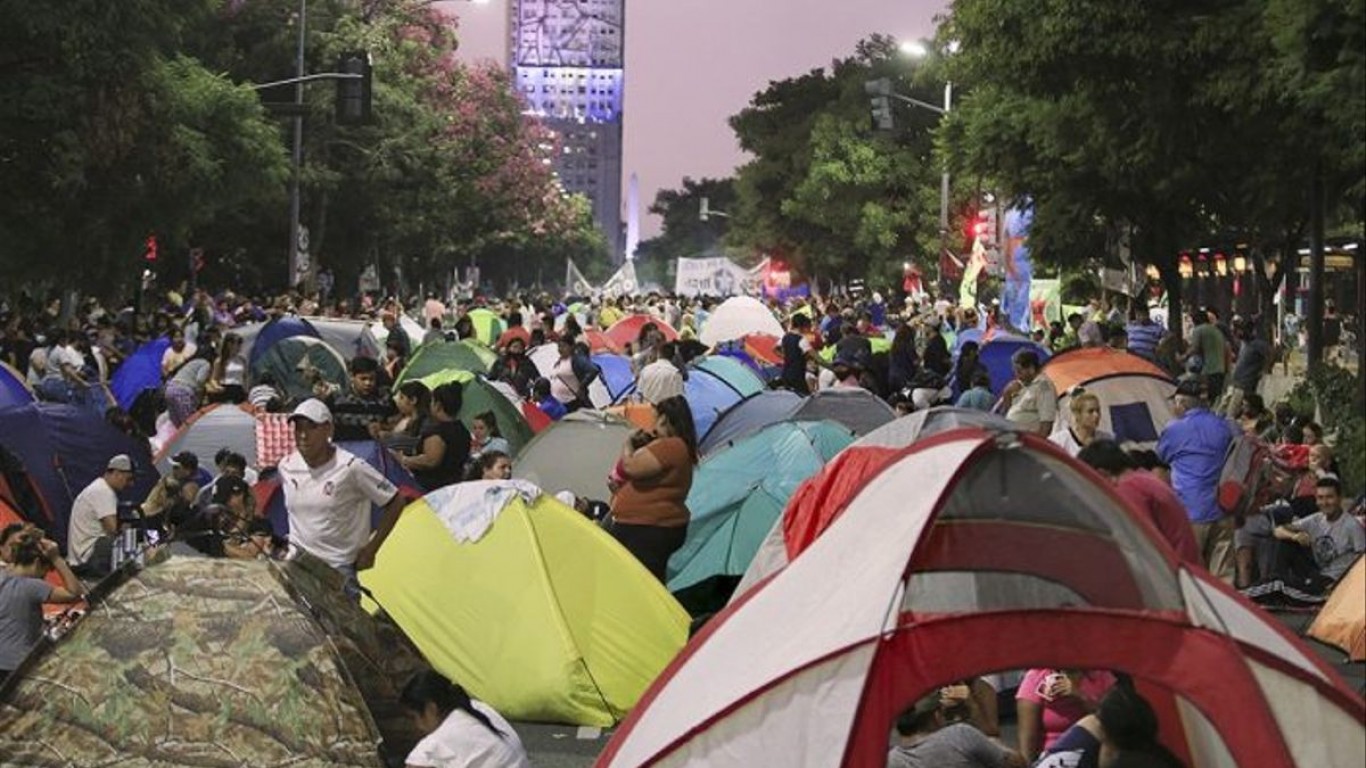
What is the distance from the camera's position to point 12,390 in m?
21.2

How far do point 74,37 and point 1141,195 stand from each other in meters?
13.0

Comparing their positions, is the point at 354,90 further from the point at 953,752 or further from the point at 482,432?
the point at 953,752

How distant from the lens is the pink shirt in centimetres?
1009

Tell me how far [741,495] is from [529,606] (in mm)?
3906

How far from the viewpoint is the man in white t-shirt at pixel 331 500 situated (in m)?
12.3

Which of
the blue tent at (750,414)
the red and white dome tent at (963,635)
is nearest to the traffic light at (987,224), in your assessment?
the blue tent at (750,414)

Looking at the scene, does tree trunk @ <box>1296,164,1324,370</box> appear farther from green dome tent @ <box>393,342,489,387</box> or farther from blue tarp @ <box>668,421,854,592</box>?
blue tarp @ <box>668,421,854,592</box>

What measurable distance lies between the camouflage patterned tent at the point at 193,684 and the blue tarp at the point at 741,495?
5.83m

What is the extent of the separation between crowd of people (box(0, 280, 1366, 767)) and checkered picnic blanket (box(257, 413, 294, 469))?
0.45 metres

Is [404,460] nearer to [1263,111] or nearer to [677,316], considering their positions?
[1263,111]

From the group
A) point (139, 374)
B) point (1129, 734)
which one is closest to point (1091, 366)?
point (139, 374)

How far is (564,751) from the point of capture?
12.9m

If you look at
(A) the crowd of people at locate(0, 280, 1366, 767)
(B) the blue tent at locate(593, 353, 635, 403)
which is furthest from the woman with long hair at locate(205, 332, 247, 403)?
(B) the blue tent at locate(593, 353, 635, 403)

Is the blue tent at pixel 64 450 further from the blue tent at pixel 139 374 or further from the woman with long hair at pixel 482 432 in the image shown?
the blue tent at pixel 139 374
